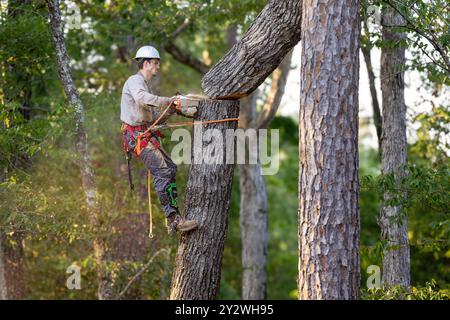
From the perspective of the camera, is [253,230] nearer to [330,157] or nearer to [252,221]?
[252,221]

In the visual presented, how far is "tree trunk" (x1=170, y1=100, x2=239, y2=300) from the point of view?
26.3 feet

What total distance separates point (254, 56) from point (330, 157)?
5.12 feet

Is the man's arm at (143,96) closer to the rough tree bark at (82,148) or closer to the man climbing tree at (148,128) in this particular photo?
the man climbing tree at (148,128)

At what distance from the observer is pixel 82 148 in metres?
11.2

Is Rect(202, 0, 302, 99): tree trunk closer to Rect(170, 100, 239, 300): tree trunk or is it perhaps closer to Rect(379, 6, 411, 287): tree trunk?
Rect(170, 100, 239, 300): tree trunk

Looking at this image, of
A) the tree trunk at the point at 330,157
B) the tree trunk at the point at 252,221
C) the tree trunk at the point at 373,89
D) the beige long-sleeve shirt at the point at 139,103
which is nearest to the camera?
the tree trunk at the point at 330,157

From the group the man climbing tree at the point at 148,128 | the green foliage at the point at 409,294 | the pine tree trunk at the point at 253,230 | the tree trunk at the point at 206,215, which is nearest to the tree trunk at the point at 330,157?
the tree trunk at the point at 206,215

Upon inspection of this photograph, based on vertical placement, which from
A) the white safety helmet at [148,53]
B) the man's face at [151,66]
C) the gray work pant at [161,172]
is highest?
the white safety helmet at [148,53]

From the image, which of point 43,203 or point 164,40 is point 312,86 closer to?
point 43,203

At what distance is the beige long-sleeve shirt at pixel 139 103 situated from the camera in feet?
26.6

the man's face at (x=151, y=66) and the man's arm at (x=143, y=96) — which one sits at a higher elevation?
the man's face at (x=151, y=66)

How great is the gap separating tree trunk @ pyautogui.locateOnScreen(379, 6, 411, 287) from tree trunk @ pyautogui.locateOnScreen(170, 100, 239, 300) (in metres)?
3.32

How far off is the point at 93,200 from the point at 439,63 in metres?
5.10

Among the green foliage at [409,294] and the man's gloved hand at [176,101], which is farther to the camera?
the green foliage at [409,294]
